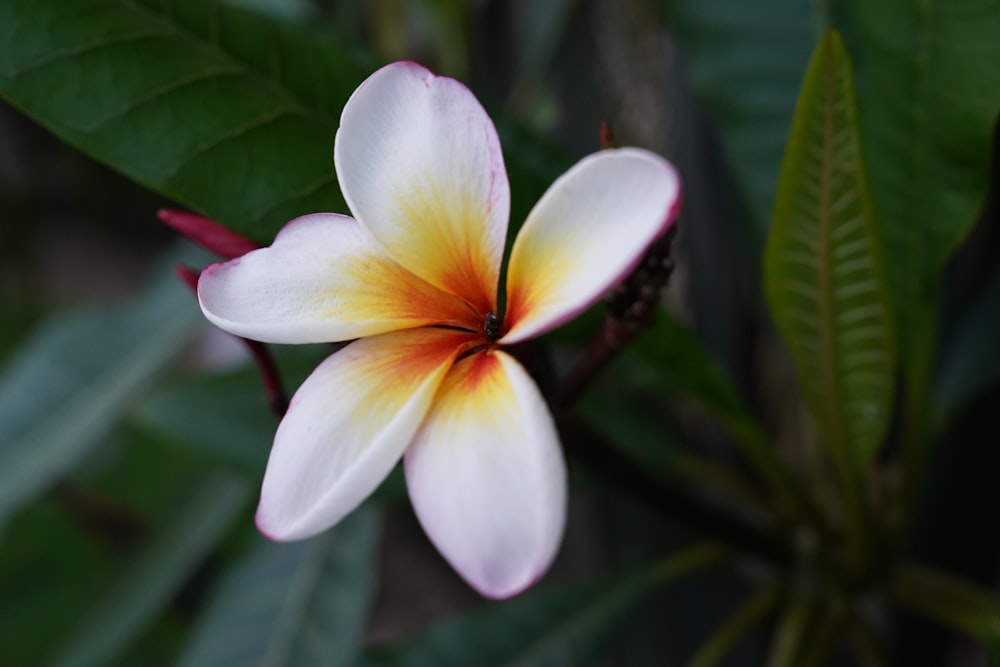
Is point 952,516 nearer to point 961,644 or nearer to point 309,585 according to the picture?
point 961,644

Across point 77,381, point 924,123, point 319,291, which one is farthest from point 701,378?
point 77,381

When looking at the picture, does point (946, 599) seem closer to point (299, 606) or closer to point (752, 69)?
point (752, 69)

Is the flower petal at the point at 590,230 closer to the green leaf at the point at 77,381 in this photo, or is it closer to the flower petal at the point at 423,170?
the flower petal at the point at 423,170

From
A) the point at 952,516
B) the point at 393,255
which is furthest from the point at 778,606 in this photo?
the point at 393,255

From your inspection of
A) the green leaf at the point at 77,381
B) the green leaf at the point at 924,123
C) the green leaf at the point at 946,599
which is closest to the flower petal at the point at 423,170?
the green leaf at the point at 924,123

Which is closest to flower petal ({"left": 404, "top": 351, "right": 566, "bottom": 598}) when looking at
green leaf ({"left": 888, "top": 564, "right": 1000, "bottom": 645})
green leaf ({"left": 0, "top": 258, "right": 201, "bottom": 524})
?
green leaf ({"left": 888, "top": 564, "right": 1000, "bottom": 645})
